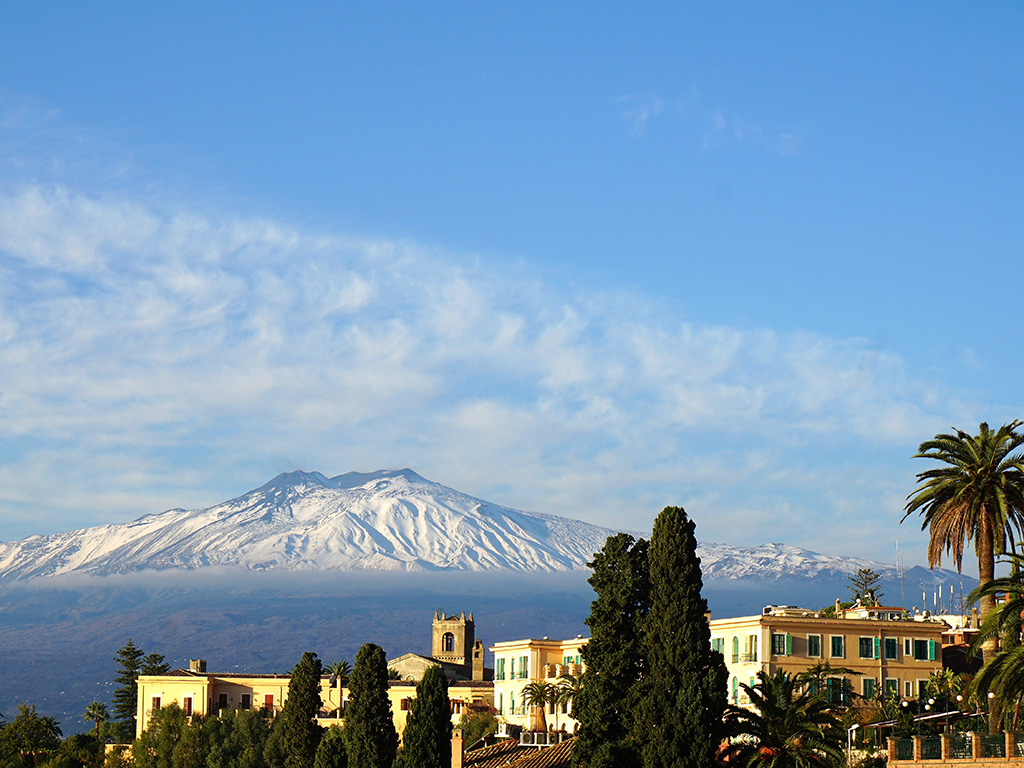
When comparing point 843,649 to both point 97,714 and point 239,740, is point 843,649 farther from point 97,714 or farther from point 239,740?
point 97,714

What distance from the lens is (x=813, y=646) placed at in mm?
73062

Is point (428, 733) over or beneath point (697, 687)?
beneath

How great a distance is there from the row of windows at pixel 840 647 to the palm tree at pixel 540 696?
17.8 m

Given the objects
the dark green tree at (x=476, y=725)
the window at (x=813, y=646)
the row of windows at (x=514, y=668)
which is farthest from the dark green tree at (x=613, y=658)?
the dark green tree at (x=476, y=725)

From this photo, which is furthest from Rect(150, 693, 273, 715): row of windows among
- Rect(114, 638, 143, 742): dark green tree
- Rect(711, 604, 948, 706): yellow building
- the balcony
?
Rect(711, 604, 948, 706): yellow building

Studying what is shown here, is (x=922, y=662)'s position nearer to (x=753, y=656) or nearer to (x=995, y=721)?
(x=753, y=656)

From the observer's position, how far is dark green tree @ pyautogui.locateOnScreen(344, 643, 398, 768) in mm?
66625

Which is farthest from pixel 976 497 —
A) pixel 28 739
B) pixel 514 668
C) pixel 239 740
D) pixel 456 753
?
pixel 28 739

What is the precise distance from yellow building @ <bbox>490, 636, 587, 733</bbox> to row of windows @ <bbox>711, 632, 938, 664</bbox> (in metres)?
18.3

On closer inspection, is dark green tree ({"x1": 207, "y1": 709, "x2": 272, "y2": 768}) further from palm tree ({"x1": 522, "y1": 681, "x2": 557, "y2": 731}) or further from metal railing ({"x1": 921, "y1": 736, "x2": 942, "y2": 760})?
metal railing ({"x1": 921, "y1": 736, "x2": 942, "y2": 760})

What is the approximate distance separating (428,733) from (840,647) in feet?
75.5

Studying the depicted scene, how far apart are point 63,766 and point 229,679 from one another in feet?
47.7

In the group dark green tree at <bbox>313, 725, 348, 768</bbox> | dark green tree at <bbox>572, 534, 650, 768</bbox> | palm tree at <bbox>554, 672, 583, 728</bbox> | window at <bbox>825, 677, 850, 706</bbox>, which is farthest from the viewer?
palm tree at <bbox>554, 672, 583, 728</bbox>

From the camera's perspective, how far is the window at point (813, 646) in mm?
72938
